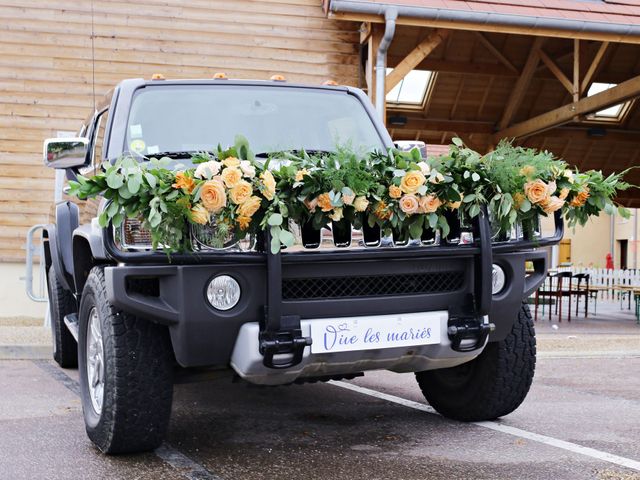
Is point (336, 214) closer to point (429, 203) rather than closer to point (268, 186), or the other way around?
point (268, 186)

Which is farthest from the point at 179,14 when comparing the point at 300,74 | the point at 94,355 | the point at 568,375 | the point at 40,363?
the point at 94,355

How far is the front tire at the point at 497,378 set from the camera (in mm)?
4539

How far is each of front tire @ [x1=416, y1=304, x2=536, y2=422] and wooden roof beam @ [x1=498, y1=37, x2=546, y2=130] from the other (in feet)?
41.0

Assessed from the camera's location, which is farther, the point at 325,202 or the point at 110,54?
the point at 110,54

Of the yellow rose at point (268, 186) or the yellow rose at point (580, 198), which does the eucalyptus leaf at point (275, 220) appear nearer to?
the yellow rose at point (268, 186)

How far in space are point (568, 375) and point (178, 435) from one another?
12.5 feet

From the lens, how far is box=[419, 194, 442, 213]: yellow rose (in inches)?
143

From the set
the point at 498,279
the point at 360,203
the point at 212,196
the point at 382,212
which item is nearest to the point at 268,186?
the point at 212,196

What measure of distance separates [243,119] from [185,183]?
1416 millimetres

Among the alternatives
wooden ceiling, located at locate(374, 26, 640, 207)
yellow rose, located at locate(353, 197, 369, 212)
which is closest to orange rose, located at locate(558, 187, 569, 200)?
yellow rose, located at locate(353, 197, 369, 212)

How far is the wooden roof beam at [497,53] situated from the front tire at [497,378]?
39.0 feet

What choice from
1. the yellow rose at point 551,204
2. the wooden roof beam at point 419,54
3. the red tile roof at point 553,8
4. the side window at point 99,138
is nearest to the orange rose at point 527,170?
the yellow rose at point 551,204

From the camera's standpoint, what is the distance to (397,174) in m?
3.65

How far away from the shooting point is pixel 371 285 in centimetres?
385
